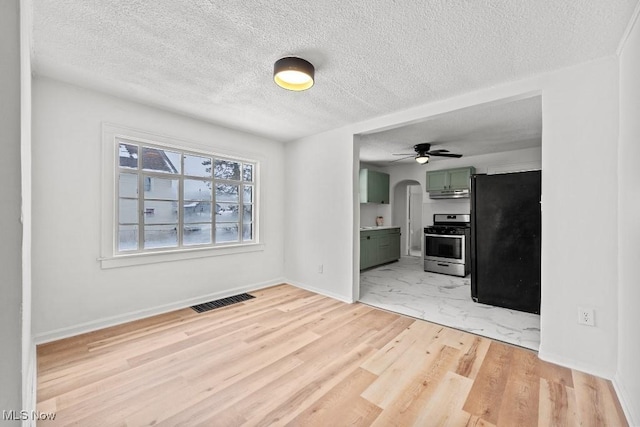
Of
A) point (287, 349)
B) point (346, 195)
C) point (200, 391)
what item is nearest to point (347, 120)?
point (346, 195)

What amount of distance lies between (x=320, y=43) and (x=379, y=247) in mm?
4738

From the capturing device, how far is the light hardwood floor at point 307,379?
1.63 meters

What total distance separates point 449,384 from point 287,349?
1.33m

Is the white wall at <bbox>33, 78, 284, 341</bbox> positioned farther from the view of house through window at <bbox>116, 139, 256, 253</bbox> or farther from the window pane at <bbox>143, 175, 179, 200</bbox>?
the window pane at <bbox>143, 175, 179, 200</bbox>

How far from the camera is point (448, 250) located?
525 cm

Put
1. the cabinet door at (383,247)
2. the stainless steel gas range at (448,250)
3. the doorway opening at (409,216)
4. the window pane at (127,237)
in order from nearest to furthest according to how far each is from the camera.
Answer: the window pane at (127,237) < the stainless steel gas range at (448,250) < the cabinet door at (383,247) < the doorway opening at (409,216)

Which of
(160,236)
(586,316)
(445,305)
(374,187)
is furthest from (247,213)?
(586,316)

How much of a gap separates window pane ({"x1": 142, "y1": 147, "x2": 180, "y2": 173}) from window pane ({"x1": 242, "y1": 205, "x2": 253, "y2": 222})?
1.16m

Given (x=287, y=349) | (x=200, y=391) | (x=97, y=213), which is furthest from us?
(x=97, y=213)

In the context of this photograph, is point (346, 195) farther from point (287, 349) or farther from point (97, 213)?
point (97, 213)

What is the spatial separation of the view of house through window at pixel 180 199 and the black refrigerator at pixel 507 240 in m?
3.37

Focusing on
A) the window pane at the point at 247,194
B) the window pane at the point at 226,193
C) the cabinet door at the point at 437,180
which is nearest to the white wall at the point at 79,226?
the window pane at the point at 226,193

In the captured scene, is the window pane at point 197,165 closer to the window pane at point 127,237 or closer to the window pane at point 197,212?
the window pane at point 197,212

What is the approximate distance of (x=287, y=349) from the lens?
7.93 feet
